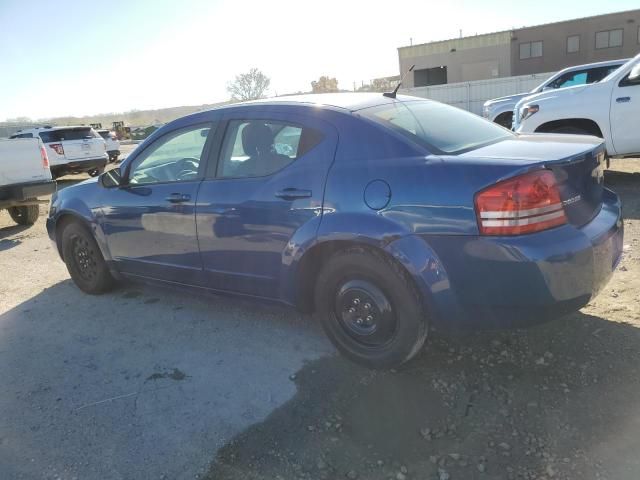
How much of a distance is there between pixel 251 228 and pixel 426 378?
144 cm

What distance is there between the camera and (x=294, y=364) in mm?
3383

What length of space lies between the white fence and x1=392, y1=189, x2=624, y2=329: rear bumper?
20.8 metres

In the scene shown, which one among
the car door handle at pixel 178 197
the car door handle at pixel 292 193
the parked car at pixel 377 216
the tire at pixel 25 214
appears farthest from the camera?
the tire at pixel 25 214

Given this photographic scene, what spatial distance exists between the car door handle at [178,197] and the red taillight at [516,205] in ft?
6.99

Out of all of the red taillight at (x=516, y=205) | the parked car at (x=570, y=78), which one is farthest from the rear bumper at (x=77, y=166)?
the red taillight at (x=516, y=205)

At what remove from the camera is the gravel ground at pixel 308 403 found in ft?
8.01

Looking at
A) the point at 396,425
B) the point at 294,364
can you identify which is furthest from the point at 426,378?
the point at 294,364

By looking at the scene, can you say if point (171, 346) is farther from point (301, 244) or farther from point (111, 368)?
point (301, 244)

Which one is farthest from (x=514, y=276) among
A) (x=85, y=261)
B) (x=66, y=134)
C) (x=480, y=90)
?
(x=480, y=90)

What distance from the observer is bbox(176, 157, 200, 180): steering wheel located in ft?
12.6

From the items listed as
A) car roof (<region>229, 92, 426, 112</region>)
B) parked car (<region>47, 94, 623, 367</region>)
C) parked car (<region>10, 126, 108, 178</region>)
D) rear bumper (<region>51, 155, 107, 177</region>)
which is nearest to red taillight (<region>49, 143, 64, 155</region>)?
parked car (<region>10, 126, 108, 178</region>)

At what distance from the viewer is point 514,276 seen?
8.34 feet

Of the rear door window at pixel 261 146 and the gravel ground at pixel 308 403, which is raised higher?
the rear door window at pixel 261 146

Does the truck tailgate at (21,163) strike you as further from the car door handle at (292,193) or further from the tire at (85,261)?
the car door handle at (292,193)
